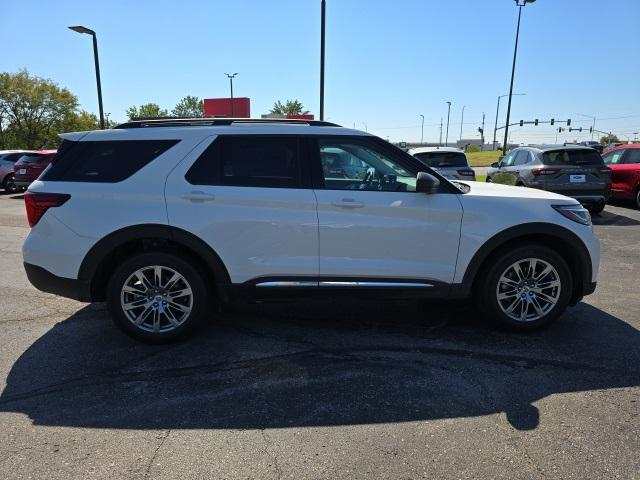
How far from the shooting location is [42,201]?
4023mm

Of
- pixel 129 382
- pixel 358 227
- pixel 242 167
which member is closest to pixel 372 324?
pixel 358 227

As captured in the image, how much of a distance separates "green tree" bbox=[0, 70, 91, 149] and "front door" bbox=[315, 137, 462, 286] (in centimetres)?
5111

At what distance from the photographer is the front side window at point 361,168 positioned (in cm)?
414

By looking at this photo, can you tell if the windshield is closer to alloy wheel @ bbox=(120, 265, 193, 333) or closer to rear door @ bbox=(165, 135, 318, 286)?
rear door @ bbox=(165, 135, 318, 286)

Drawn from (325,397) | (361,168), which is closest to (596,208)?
(361,168)

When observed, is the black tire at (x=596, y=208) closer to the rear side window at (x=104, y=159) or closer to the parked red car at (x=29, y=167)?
the rear side window at (x=104, y=159)

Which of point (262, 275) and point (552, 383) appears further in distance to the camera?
point (262, 275)

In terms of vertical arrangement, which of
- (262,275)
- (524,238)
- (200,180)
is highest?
(200,180)

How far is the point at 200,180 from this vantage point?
407 cm

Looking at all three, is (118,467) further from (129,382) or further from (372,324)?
(372,324)

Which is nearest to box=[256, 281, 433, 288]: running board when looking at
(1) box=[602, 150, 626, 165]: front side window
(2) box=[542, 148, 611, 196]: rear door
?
(2) box=[542, 148, 611, 196]: rear door

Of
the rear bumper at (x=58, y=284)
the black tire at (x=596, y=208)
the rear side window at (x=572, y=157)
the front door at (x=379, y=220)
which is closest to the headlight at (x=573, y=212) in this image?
the front door at (x=379, y=220)

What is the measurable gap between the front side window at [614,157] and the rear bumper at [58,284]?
13172mm

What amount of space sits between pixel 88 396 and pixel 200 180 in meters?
1.79
